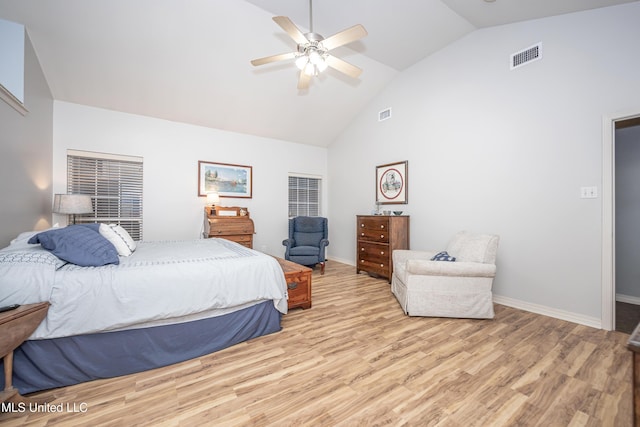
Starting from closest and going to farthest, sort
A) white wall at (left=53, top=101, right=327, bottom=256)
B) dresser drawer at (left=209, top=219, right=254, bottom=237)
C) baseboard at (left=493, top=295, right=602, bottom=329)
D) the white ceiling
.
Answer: baseboard at (left=493, top=295, right=602, bottom=329) → the white ceiling → white wall at (left=53, top=101, right=327, bottom=256) → dresser drawer at (left=209, top=219, right=254, bottom=237)

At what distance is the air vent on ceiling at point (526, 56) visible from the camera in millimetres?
2893

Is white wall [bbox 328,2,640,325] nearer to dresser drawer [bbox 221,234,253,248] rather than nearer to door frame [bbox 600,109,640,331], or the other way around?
door frame [bbox 600,109,640,331]

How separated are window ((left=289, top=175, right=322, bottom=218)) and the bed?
3.63 meters

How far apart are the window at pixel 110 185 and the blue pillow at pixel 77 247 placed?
2.46 meters

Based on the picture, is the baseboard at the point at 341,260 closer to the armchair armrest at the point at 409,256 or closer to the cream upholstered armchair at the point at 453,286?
the armchair armrest at the point at 409,256

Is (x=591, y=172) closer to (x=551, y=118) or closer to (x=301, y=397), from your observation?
(x=551, y=118)

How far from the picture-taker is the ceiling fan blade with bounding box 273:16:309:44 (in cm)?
212

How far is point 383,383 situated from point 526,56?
12.5 feet

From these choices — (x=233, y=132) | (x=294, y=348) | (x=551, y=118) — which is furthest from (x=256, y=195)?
(x=551, y=118)

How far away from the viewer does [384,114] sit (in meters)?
4.76

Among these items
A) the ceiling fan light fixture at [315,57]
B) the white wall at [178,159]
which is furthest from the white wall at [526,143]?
the white wall at [178,159]

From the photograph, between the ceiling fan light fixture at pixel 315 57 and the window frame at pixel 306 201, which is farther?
the window frame at pixel 306 201

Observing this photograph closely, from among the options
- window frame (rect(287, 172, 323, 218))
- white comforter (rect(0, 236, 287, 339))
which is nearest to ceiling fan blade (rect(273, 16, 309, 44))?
white comforter (rect(0, 236, 287, 339))

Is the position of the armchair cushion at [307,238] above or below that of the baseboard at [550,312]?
above
